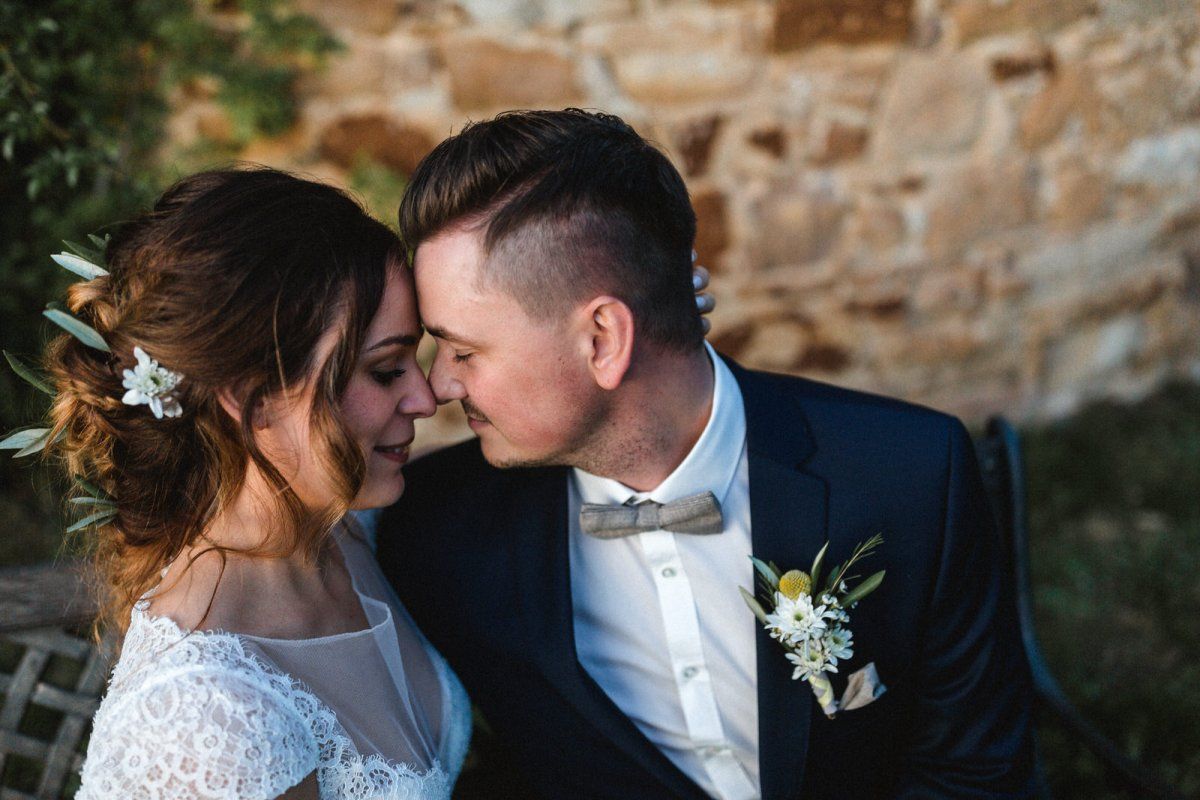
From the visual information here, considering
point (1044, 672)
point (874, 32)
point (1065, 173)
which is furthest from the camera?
point (1065, 173)

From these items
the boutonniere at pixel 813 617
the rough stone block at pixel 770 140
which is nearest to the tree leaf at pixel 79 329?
the boutonniere at pixel 813 617

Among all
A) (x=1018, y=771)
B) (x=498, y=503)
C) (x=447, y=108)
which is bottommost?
(x=1018, y=771)

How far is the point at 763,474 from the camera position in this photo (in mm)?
2117

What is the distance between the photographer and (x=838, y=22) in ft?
11.6

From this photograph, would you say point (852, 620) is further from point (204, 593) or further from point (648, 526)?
point (204, 593)

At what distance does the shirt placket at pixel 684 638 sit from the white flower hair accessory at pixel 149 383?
1043mm

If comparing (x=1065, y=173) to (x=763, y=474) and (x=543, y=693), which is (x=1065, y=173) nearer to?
(x=763, y=474)

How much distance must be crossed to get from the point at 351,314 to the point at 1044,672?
1.93 metres

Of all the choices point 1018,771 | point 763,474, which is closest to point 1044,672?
point 1018,771

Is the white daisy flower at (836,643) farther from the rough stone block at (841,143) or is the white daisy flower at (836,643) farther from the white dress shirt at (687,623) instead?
the rough stone block at (841,143)

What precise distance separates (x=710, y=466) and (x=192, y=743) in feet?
3.96

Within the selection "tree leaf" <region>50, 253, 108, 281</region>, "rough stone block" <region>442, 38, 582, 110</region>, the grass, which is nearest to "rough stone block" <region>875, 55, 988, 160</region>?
"rough stone block" <region>442, 38, 582, 110</region>

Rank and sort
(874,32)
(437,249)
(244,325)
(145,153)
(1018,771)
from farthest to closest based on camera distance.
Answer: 1. (874,32)
2. (145,153)
3. (1018,771)
4. (437,249)
5. (244,325)

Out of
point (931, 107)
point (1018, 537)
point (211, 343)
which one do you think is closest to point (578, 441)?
point (211, 343)
